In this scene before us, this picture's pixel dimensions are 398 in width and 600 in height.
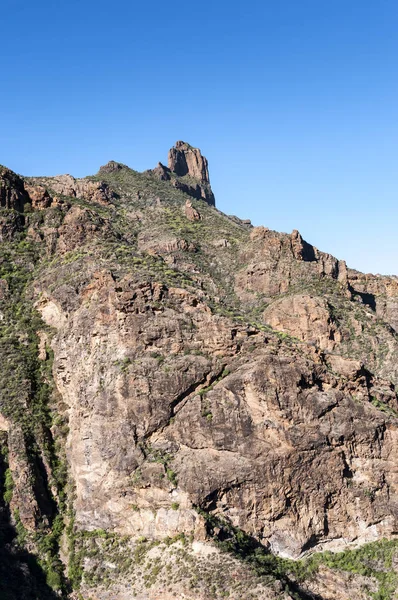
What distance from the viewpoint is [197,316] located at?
172 feet

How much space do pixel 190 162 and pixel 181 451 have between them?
157 metres

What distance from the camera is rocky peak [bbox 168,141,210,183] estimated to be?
189875 millimetres

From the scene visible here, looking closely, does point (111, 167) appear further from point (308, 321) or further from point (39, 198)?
point (308, 321)

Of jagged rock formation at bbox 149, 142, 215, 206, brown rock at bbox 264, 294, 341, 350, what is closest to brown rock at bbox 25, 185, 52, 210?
brown rock at bbox 264, 294, 341, 350

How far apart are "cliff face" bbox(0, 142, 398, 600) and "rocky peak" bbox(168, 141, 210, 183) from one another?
135356mm

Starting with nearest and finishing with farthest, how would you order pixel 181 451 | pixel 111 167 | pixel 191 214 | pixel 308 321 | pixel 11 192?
pixel 181 451
pixel 11 192
pixel 308 321
pixel 191 214
pixel 111 167

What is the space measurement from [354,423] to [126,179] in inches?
3904

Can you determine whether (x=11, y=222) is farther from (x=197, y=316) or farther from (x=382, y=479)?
(x=382, y=479)

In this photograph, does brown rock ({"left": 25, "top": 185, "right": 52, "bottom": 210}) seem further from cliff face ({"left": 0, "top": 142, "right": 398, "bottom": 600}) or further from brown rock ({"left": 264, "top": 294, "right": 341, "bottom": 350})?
brown rock ({"left": 264, "top": 294, "right": 341, "bottom": 350})

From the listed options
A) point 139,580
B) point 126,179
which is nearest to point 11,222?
point 139,580

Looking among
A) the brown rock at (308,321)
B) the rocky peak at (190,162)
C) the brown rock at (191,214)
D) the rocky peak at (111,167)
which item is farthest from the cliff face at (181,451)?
the rocky peak at (190,162)

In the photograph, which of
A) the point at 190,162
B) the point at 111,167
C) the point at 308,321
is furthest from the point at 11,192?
the point at 190,162

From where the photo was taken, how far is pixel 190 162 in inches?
7628

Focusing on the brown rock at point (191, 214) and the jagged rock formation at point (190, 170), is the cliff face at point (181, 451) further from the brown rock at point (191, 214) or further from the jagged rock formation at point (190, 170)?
the jagged rock formation at point (190, 170)
